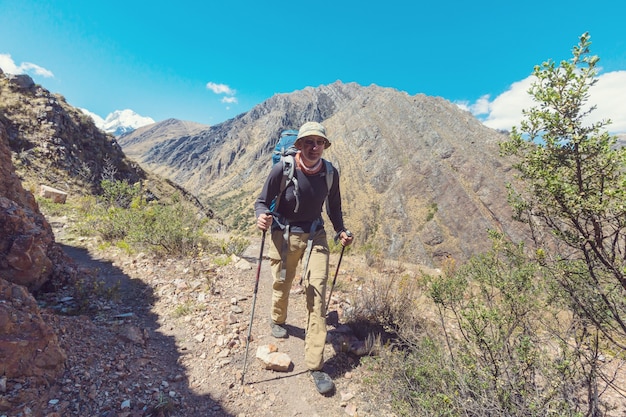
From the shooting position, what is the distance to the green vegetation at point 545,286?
6.36 ft

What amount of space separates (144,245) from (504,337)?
641cm

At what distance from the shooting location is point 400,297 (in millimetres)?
4285

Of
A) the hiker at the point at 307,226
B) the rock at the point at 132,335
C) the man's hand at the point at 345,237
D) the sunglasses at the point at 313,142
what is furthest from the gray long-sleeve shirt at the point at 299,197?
the rock at the point at 132,335

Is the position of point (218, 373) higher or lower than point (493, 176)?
lower

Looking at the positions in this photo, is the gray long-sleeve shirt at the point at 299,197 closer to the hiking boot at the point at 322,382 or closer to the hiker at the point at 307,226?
the hiker at the point at 307,226

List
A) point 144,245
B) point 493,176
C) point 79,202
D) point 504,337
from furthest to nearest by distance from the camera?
point 493,176, point 79,202, point 144,245, point 504,337

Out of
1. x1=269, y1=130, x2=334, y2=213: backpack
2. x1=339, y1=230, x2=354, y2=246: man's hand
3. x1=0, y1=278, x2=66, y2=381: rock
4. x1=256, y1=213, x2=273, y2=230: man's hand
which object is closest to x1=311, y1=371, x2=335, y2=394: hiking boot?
x1=339, y1=230, x2=354, y2=246: man's hand

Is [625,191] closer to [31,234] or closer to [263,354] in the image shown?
[263,354]

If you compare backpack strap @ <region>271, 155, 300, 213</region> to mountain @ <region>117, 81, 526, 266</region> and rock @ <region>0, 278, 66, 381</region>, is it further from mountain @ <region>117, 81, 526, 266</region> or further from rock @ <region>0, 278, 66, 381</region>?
mountain @ <region>117, 81, 526, 266</region>

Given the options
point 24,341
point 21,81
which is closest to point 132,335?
point 24,341

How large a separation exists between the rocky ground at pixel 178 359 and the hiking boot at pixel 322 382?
0.26 ft

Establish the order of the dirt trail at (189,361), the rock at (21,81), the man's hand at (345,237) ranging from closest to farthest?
the dirt trail at (189,361) → the man's hand at (345,237) → the rock at (21,81)

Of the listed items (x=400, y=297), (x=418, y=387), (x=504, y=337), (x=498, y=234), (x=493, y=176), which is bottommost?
(x=418, y=387)

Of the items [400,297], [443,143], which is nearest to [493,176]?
[443,143]
